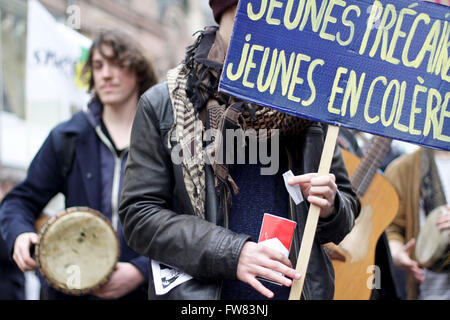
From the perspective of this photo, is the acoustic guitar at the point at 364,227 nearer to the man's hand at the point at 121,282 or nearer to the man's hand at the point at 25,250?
the man's hand at the point at 121,282

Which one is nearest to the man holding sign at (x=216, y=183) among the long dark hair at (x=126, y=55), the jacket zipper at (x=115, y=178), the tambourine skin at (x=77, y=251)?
the tambourine skin at (x=77, y=251)

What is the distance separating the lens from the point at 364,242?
3.14 meters

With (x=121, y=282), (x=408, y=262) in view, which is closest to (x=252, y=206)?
(x=121, y=282)

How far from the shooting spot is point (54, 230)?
113 inches

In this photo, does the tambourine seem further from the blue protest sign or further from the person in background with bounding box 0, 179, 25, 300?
the person in background with bounding box 0, 179, 25, 300

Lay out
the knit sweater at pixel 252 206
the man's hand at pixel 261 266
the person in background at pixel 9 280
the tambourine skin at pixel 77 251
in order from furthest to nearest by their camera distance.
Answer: the person in background at pixel 9 280, the tambourine skin at pixel 77 251, the knit sweater at pixel 252 206, the man's hand at pixel 261 266

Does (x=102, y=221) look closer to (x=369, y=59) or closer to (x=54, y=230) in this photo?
(x=54, y=230)

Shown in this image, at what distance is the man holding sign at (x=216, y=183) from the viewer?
1939 mm

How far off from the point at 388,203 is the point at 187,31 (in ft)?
55.3

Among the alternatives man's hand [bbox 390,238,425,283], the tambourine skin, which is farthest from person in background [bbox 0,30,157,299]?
man's hand [bbox 390,238,425,283]

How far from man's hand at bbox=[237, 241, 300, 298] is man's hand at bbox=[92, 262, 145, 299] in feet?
4.07

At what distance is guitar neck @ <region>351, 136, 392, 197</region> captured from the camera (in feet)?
10.8

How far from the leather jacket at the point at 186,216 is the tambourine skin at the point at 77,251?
81 cm

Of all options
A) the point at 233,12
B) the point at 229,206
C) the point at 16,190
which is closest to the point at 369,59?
the point at 233,12
